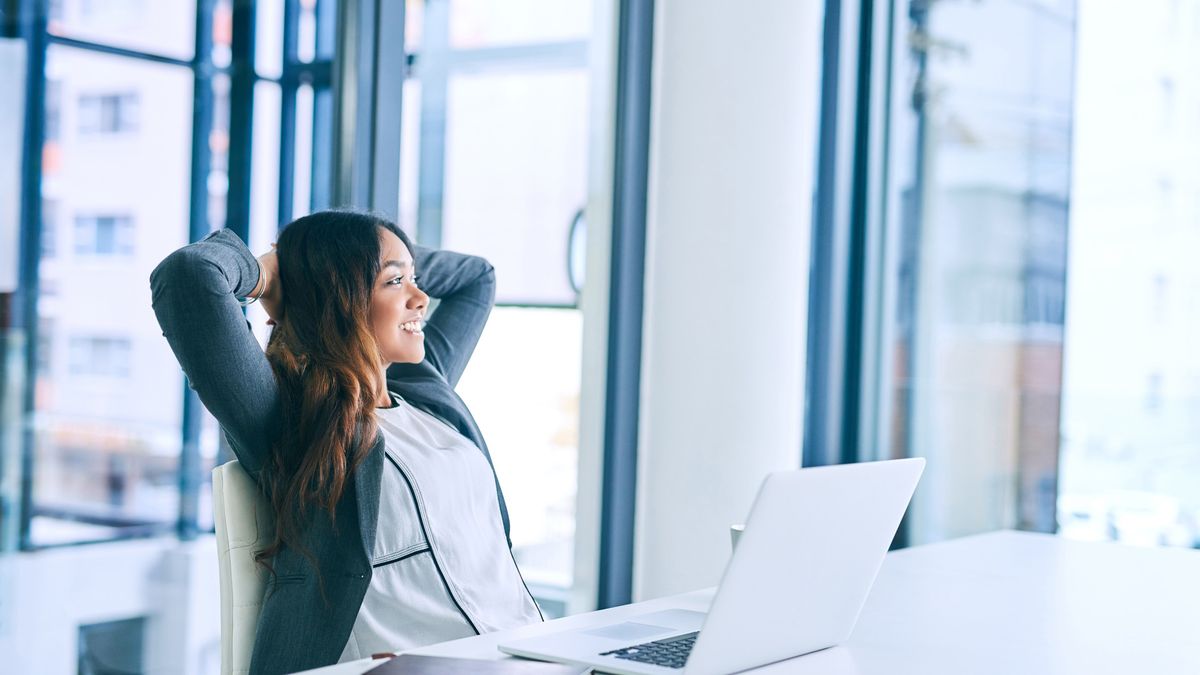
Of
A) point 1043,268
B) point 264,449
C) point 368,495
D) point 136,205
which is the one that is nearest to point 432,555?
point 368,495

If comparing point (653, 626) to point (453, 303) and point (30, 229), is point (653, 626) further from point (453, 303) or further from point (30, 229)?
point (30, 229)

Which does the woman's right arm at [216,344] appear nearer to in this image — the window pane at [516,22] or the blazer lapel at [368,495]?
the blazer lapel at [368,495]

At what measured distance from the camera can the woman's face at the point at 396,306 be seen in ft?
6.04

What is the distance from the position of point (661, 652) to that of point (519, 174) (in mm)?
2221

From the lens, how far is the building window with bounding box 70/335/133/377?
2141 millimetres

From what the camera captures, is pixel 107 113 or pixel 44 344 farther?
pixel 107 113

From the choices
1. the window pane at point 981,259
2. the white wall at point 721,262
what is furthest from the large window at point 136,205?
the window pane at point 981,259

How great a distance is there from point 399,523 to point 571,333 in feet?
5.69

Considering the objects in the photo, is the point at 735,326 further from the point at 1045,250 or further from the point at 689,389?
the point at 1045,250

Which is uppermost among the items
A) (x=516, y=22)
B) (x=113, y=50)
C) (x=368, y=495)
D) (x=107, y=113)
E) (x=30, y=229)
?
(x=516, y=22)

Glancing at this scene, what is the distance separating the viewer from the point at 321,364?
1.75 meters

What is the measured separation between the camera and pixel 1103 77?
349cm

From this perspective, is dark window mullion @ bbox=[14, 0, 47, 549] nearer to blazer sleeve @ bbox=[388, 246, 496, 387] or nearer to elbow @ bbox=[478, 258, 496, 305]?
blazer sleeve @ bbox=[388, 246, 496, 387]

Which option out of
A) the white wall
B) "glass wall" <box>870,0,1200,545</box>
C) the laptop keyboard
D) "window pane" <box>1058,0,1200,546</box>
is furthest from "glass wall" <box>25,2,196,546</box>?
"window pane" <box>1058,0,1200,546</box>
